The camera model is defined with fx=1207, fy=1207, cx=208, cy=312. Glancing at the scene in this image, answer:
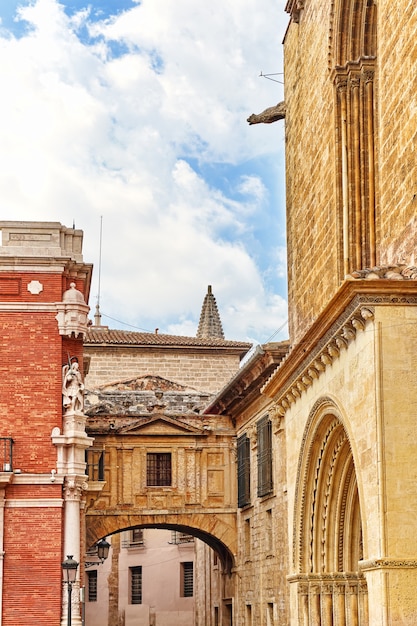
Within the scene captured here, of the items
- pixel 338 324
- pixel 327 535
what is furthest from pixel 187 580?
pixel 338 324

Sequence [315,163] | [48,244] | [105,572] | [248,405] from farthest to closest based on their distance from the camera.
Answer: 1. [105,572]
2. [248,405]
3. [48,244]
4. [315,163]

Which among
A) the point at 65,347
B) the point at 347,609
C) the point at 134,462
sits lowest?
the point at 347,609

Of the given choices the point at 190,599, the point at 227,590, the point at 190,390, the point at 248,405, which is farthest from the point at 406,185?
the point at 190,599

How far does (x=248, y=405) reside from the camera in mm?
31219

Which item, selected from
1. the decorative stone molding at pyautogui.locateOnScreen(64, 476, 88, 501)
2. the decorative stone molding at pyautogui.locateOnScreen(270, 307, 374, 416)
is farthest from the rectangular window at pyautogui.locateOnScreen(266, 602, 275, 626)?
the decorative stone molding at pyautogui.locateOnScreen(270, 307, 374, 416)

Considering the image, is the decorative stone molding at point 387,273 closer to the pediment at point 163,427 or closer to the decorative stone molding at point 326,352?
the decorative stone molding at point 326,352

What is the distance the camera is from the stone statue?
2802cm

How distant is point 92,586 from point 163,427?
19.9 meters

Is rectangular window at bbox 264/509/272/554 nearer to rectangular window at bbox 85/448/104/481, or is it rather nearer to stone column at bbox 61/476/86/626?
stone column at bbox 61/476/86/626

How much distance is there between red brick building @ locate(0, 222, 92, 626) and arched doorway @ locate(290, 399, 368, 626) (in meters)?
12.7

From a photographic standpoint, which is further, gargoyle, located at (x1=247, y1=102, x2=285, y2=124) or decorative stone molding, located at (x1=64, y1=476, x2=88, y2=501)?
decorative stone molding, located at (x1=64, y1=476, x2=88, y2=501)

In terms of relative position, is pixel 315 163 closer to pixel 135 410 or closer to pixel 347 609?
pixel 347 609

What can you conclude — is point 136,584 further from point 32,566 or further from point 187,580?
point 32,566

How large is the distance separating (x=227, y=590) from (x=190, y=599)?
12.8 meters
